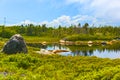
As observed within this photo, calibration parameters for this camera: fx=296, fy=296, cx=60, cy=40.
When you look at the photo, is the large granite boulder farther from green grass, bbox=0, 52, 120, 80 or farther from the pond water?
the pond water

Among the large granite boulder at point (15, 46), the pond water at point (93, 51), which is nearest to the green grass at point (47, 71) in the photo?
the large granite boulder at point (15, 46)

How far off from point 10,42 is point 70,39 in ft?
446

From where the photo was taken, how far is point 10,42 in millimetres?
55188

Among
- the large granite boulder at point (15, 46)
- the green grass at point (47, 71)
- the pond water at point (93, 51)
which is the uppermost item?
the large granite boulder at point (15, 46)

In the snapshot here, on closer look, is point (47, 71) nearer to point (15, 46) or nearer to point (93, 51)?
point (15, 46)

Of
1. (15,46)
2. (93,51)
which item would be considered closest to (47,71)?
(15,46)

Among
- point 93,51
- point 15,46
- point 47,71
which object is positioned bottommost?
point 93,51

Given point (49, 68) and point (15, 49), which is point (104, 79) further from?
point (15, 49)

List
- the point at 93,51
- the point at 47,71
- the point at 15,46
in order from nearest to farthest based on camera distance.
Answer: the point at 47,71, the point at 15,46, the point at 93,51

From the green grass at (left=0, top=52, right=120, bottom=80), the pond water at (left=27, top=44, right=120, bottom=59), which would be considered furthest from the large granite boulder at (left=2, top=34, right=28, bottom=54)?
the pond water at (left=27, top=44, right=120, bottom=59)

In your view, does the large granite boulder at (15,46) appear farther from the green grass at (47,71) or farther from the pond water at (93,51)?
the pond water at (93,51)

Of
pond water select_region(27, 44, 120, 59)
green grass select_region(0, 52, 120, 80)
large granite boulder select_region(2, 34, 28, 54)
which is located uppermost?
large granite boulder select_region(2, 34, 28, 54)

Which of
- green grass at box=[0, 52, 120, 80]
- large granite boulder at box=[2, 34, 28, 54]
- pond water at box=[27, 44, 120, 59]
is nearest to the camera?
green grass at box=[0, 52, 120, 80]

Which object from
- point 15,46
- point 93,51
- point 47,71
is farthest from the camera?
point 93,51
